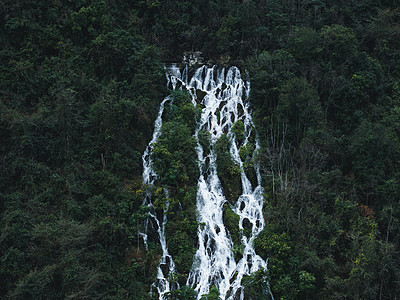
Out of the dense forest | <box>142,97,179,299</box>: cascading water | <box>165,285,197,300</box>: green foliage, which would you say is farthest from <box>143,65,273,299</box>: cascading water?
the dense forest

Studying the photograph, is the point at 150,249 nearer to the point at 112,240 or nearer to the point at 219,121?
the point at 112,240

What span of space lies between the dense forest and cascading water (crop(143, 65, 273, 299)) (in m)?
0.55

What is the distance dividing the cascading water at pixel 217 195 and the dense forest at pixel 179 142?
0.55 m

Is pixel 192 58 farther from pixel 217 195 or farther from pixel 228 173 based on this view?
pixel 217 195

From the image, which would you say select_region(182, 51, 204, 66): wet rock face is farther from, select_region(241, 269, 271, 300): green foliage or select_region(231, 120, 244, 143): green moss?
select_region(241, 269, 271, 300): green foliage

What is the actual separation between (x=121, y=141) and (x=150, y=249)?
661 cm

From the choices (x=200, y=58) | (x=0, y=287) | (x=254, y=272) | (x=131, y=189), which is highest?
(x=200, y=58)

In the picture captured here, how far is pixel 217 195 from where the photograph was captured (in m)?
21.6

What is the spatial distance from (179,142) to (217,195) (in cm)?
392

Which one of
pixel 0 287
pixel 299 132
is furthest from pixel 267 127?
pixel 0 287

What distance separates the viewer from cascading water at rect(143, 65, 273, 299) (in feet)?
61.7

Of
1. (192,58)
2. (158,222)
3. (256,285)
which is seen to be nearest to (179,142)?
(158,222)

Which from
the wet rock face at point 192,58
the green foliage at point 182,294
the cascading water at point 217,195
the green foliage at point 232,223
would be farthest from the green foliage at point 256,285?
the wet rock face at point 192,58

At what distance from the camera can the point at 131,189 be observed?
2070cm
